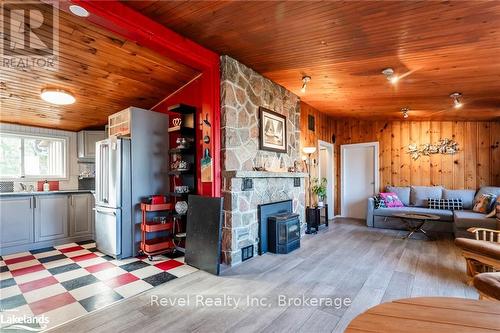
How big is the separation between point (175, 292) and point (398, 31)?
3351 millimetres

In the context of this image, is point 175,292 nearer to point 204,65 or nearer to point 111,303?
point 111,303

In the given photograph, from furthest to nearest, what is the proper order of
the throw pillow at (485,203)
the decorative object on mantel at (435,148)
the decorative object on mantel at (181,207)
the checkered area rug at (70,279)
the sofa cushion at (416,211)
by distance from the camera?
the decorative object on mantel at (435,148)
the sofa cushion at (416,211)
the throw pillow at (485,203)
the decorative object on mantel at (181,207)
the checkered area rug at (70,279)

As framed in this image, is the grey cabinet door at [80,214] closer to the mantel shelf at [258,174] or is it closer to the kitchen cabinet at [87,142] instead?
the kitchen cabinet at [87,142]

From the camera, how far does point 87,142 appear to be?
514 cm

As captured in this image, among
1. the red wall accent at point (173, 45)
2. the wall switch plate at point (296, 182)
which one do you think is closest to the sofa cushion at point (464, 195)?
the wall switch plate at point (296, 182)

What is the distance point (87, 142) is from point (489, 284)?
6.14 m

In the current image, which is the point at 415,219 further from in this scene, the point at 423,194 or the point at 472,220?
the point at 423,194

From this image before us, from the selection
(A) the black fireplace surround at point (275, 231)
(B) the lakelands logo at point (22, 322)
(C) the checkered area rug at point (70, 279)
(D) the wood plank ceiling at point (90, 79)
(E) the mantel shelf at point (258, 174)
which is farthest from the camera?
(A) the black fireplace surround at point (275, 231)

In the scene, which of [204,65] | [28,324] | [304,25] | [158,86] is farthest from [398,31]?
[28,324]

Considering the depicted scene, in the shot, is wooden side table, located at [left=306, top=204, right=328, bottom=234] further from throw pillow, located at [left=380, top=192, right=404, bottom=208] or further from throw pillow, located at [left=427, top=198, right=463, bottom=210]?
throw pillow, located at [left=427, top=198, right=463, bottom=210]

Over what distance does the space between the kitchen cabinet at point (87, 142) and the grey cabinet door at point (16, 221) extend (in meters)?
1.41

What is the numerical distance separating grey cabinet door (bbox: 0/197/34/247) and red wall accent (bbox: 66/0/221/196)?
115 inches

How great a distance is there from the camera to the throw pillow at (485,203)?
15.1 ft

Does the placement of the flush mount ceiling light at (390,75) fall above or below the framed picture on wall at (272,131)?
above
